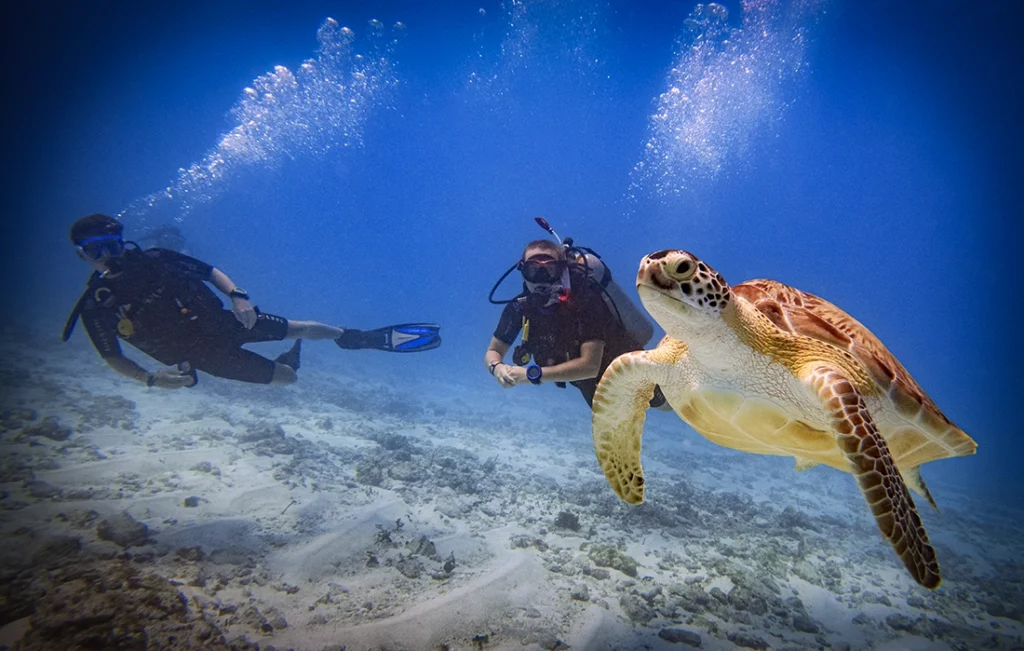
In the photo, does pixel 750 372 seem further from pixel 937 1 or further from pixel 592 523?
pixel 937 1

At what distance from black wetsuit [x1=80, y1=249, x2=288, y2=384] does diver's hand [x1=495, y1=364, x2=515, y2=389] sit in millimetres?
5129

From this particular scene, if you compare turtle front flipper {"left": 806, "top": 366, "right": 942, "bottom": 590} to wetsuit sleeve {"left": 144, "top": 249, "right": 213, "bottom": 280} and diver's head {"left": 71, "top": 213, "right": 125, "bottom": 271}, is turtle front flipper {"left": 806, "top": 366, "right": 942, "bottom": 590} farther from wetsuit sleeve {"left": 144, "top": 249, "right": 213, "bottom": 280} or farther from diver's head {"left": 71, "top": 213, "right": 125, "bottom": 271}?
diver's head {"left": 71, "top": 213, "right": 125, "bottom": 271}

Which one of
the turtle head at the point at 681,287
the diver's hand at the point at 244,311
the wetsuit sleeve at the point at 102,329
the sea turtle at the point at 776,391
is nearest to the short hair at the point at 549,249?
the sea turtle at the point at 776,391

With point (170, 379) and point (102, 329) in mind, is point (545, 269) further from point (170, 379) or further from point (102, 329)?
point (102, 329)

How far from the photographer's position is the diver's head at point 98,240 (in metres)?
5.46

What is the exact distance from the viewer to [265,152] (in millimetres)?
90250

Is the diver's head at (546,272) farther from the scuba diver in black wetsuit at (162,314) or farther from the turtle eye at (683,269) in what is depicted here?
the scuba diver in black wetsuit at (162,314)

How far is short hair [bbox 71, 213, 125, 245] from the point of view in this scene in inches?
216

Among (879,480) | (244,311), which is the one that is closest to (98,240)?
(244,311)

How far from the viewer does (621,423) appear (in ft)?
10.0

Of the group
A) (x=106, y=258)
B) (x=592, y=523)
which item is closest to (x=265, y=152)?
(x=106, y=258)

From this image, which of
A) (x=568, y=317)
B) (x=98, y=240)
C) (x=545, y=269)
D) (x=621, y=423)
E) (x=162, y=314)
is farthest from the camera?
(x=162, y=314)

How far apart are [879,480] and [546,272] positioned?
332 centimetres

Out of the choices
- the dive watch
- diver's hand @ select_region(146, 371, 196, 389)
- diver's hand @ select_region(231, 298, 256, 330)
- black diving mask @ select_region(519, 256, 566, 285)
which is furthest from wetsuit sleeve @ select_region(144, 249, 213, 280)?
the dive watch
